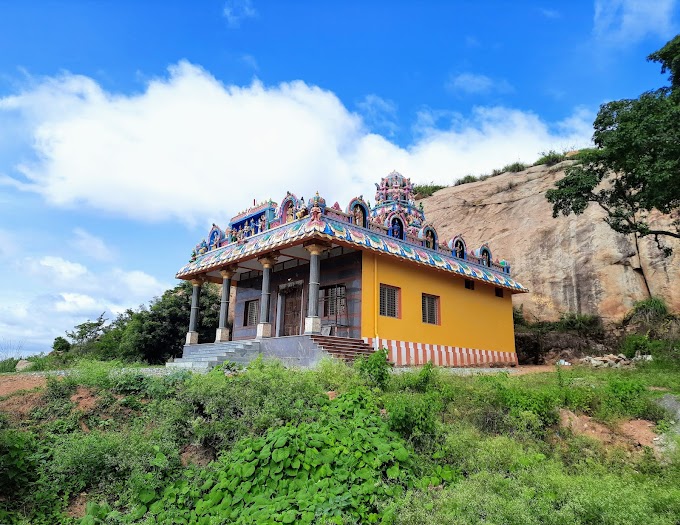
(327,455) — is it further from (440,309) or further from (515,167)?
(515,167)

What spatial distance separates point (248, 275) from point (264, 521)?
15.1m

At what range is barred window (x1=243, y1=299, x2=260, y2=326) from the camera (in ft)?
62.3

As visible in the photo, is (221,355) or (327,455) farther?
(221,355)

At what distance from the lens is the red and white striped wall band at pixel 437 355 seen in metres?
15.1

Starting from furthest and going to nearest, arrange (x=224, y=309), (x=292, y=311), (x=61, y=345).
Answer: (x=61, y=345)
(x=292, y=311)
(x=224, y=309)

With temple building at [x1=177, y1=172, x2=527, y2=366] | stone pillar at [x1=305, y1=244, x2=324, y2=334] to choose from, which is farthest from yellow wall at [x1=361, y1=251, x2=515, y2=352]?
stone pillar at [x1=305, y1=244, x2=324, y2=334]

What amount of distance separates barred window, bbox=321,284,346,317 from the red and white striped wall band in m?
1.54

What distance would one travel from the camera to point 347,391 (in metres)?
7.96

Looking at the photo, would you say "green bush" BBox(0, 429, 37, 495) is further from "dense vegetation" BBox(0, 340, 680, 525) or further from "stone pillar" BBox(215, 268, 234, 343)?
"stone pillar" BBox(215, 268, 234, 343)

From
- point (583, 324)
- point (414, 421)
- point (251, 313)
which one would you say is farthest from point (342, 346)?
point (583, 324)

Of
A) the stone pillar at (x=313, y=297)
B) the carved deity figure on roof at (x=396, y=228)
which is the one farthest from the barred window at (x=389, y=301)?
the stone pillar at (x=313, y=297)

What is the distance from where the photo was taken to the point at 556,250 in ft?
78.9

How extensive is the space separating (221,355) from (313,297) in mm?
3035

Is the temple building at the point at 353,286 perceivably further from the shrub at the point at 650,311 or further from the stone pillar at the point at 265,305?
the shrub at the point at 650,311
